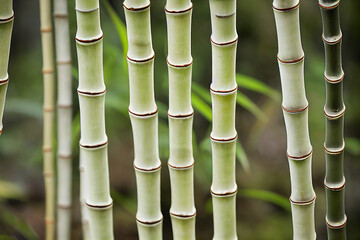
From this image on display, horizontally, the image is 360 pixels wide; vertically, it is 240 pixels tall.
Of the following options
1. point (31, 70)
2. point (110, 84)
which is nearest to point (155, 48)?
point (110, 84)

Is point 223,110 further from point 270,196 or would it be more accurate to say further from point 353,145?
point 353,145

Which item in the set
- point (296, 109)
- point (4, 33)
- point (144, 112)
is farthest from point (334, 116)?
point (4, 33)

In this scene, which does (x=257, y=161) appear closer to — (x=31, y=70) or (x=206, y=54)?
(x=206, y=54)

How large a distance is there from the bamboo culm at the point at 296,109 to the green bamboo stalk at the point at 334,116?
2cm

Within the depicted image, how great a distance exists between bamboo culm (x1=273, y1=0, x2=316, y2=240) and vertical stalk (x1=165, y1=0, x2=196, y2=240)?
8 cm

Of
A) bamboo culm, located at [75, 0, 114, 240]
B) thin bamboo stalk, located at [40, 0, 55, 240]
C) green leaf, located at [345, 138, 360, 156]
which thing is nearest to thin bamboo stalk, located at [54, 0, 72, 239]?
thin bamboo stalk, located at [40, 0, 55, 240]

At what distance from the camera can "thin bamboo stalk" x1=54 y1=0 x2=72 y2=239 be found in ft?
2.15

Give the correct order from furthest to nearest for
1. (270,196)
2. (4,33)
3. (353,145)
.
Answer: (353,145) → (270,196) → (4,33)

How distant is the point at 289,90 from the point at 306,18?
1.98ft

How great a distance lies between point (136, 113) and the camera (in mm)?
469

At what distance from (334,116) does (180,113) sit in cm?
13

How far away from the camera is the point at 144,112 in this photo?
1.54 feet

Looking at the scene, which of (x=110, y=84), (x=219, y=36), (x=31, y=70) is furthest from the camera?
(x=31, y=70)

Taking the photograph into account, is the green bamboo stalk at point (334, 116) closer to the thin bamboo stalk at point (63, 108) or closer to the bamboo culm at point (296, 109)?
the bamboo culm at point (296, 109)
